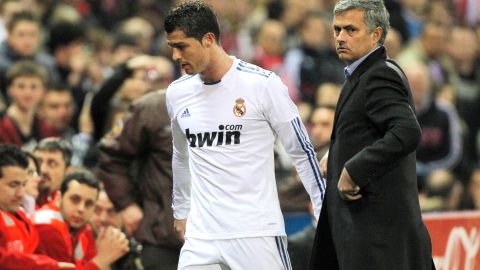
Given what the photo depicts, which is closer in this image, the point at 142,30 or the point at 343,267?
the point at 343,267

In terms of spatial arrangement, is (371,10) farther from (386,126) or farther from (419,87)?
(419,87)

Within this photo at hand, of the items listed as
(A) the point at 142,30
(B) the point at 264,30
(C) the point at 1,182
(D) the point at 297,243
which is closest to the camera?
(C) the point at 1,182

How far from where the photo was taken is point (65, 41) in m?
14.4

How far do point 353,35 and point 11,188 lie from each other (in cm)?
254

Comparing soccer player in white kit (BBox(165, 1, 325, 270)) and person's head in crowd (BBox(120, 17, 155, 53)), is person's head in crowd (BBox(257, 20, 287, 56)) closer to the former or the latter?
person's head in crowd (BBox(120, 17, 155, 53))

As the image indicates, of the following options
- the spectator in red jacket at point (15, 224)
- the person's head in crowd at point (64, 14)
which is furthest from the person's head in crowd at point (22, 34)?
the spectator in red jacket at point (15, 224)

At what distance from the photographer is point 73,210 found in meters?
8.73

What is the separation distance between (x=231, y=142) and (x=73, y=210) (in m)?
2.00

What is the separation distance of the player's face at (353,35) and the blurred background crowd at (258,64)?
128 inches

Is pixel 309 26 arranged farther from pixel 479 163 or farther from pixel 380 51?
pixel 380 51

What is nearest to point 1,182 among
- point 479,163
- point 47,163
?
point 47,163

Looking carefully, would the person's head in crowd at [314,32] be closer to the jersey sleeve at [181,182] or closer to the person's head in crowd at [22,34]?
the person's head in crowd at [22,34]

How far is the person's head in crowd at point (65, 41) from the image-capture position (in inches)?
563

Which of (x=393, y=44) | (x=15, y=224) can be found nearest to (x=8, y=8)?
(x=393, y=44)
